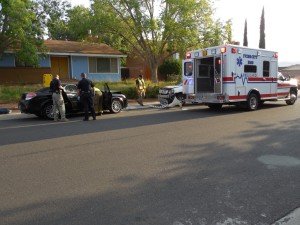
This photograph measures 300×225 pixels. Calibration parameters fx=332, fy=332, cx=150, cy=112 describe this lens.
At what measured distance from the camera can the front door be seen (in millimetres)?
27234

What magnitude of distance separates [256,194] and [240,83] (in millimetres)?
9739

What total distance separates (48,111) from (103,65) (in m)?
17.6

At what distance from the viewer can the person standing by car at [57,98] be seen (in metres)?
11.6

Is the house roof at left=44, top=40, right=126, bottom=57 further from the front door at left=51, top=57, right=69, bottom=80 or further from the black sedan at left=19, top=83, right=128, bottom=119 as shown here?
the black sedan at left=19, top=83, right=128, bottom=119

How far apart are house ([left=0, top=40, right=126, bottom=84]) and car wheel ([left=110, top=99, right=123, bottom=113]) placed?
39.2ft

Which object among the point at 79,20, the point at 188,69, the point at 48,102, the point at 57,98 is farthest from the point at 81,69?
the point at 57,98

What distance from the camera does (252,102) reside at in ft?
47.0

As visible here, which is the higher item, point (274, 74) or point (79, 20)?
point (79, 20)

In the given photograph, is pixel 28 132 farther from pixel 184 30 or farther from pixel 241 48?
pixel 184 30

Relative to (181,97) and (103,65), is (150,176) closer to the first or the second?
(181,97)

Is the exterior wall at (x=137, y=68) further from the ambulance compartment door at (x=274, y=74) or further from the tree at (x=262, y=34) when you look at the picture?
the ambulance compartment door at (x=274, y=74)

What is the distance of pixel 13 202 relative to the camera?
4.22 meters

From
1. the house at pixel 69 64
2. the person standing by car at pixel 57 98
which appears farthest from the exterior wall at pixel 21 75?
the person standing by car at pixel 57 98

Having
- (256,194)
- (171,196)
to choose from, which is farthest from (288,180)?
(171,196)
